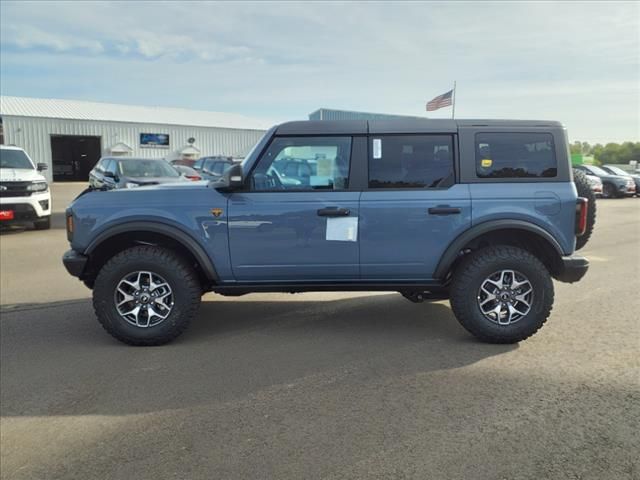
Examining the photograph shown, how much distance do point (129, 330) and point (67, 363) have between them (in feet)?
1.78

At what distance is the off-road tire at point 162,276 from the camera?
4.57 meters

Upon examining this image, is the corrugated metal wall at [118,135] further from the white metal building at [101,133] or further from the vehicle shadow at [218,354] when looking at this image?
the vehicle shadow at [218,354]

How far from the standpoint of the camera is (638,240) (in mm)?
10914

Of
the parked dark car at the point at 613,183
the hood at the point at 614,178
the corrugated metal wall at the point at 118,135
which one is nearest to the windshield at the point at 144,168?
the parked dark car at the point at 613,183

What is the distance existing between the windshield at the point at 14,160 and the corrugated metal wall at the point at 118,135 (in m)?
22.3

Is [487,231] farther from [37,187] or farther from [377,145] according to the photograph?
[37,187]

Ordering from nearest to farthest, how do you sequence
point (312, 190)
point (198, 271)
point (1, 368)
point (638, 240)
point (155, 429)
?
1. point (155, 429)
2. point (1, 368)
3. point (312, 190)
4. point (198, 271)
5. point (638, 240)

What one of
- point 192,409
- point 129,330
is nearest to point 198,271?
point 129,330

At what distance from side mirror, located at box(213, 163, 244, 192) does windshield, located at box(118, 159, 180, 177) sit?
27.3 feet

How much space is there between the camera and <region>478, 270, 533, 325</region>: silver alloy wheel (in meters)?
4.60

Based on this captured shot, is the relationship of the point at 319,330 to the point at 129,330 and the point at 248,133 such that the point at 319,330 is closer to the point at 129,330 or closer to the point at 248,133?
the point at 129,330

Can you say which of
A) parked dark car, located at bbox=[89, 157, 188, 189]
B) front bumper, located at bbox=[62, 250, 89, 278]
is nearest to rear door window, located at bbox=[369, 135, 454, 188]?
front bumper, located at bbox=[62, 250, 89, 278]

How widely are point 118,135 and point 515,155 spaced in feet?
134

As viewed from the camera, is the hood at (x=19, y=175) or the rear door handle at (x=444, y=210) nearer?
the rear door handle at (x=444, y=210)
